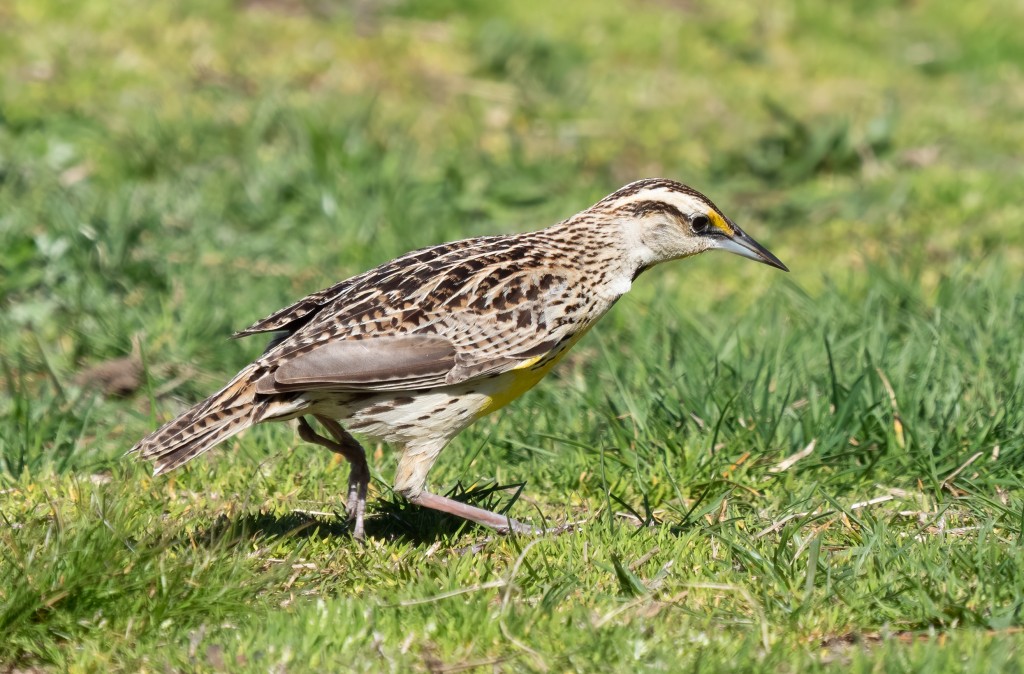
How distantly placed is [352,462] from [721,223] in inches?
80.7

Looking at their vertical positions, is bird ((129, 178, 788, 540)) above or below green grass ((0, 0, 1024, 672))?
above

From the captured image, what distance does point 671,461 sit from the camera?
21.6 feet

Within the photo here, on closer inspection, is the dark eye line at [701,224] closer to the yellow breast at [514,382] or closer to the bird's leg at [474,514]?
the yellow breast at [514,382]

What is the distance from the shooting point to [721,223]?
656 centimetres

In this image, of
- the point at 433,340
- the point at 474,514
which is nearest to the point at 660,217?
the point at 433,340

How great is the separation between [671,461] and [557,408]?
113 cm

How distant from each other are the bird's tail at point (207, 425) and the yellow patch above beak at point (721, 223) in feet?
7.28

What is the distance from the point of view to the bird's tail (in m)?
5.60

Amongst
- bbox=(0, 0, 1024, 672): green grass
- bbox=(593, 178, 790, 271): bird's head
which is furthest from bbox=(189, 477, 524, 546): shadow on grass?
bbox=(593, 178, 790, 271): bird's head

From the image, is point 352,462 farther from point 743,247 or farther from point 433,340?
point 743,247

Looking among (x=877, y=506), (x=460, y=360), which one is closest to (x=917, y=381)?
(x=877, y=506)

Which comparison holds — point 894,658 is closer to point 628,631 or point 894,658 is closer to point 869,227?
point 628,631

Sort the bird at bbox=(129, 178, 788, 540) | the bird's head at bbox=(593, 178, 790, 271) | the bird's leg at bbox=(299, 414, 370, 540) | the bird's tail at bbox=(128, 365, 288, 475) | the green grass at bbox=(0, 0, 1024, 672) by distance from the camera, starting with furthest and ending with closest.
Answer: the bird's head at bbox=(593, 178, 790, 271), the bird's leg at bbox=(299, 414, 370, 540), the bird at bbox=(129, 178, 788, 540), the bird's tail at bbox=(128, 365, 288, 475), the green grass at bbox=(0, 0, 1024, 672)

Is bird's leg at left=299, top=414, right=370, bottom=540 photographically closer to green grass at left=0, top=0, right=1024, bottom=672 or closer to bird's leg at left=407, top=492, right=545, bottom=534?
green grass at left=0, top=0, right=1024, bottom=672
